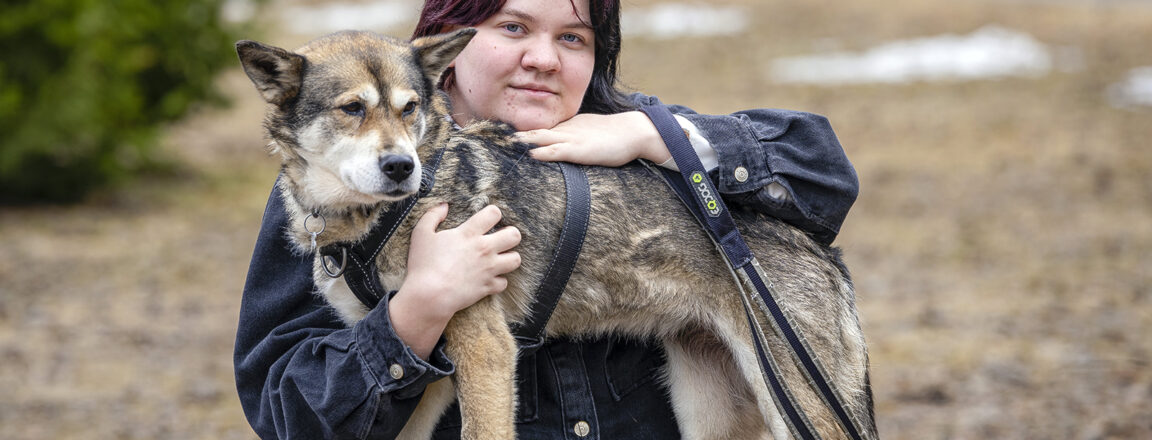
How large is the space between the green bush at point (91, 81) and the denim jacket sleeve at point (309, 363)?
33.4 ft

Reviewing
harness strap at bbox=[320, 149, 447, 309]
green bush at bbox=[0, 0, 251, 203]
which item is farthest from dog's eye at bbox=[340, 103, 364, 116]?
green bush at bbox=[0, 0, 251, 203]

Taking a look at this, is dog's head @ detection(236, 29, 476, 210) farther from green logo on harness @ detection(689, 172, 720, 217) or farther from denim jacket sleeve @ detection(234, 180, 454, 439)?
green logo on harness @ detection(689, 172, 720, 217)

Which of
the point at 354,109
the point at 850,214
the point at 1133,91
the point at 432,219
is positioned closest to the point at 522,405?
the point at 432,219

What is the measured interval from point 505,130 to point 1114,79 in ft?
56.0

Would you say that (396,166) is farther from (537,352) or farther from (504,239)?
(537,352)

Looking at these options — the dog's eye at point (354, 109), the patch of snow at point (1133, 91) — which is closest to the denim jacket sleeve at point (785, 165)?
the dog's eye at point (354, 109)

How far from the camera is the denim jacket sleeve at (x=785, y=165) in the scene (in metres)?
3.01

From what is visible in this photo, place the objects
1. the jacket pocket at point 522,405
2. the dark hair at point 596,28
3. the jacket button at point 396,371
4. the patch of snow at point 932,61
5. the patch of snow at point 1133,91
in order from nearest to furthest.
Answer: the jacket button at point 396,371
the jacket pocket at point 522,405
the dark hair at point 596,28
the patch of snow at point 1133,91
the patch of snow at point 932,61

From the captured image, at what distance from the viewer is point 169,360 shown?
8.14 meters

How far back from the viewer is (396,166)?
2820 millimetres

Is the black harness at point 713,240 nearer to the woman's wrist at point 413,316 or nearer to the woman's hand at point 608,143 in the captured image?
the woman's hand at point 608,143

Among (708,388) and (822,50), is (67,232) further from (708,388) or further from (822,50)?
(822,50)

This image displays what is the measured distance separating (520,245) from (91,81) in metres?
10.9

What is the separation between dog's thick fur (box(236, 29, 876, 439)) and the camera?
2934mm
